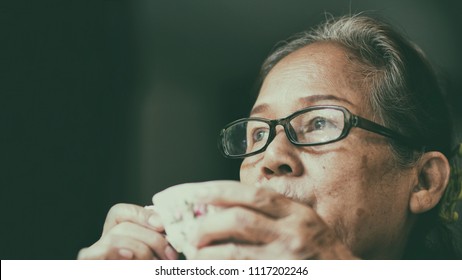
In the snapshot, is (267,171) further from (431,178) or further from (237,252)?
(431,178)

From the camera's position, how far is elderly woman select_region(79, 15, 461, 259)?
78 cm

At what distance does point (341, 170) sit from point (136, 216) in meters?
0.45

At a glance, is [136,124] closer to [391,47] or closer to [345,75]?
[345,75]

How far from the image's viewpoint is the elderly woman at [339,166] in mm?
777

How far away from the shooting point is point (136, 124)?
1.36 metres

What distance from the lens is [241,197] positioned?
74cm

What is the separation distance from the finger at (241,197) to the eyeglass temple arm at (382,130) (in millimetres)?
369

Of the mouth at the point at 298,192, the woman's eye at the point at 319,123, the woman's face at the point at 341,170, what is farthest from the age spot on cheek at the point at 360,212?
the woman's eye at the point at 319,123

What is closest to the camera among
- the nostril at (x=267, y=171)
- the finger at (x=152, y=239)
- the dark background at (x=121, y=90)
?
the finger at (x=152, y=239)

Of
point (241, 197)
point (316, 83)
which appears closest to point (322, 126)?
point (316, 83)

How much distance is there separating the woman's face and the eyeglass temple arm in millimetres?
13

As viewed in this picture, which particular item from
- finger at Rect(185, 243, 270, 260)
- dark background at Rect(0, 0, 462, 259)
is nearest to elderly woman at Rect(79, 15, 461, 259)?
finger at Rect(185, 243, 270, 260)

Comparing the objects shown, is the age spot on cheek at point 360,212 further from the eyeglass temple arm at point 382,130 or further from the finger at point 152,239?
the finger at point 152,239
